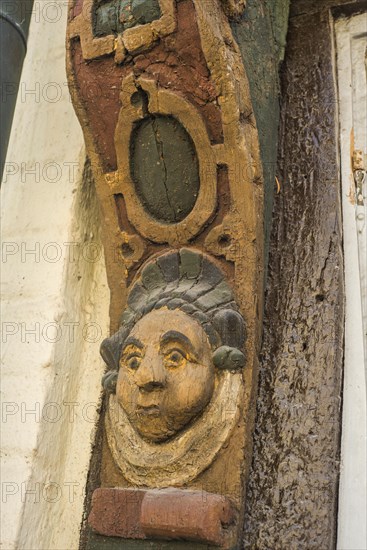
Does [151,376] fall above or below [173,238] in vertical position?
below

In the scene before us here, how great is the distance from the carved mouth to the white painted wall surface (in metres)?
0.30

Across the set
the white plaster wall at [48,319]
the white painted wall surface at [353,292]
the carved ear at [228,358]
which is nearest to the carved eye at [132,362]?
the carved ear at [228,358]

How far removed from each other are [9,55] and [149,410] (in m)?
0.76

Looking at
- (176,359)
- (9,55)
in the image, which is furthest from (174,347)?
(9,55)

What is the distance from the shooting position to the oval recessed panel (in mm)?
1100

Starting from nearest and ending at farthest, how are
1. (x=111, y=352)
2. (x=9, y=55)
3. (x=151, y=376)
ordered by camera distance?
(x=151, y=376), (x=111, y=352), (x=9, y=55)

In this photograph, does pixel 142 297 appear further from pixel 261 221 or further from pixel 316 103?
pixel 316 103

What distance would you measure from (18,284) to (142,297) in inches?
12.6

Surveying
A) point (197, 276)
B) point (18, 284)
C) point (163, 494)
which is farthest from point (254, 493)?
point (18, 284)

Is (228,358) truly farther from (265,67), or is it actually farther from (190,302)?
(265,67)

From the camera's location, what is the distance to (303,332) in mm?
1112

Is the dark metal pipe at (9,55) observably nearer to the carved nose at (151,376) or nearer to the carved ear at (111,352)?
the carved ear at (111,352)

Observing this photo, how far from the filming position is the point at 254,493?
3.37 ft

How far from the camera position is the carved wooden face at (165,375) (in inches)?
39.2
